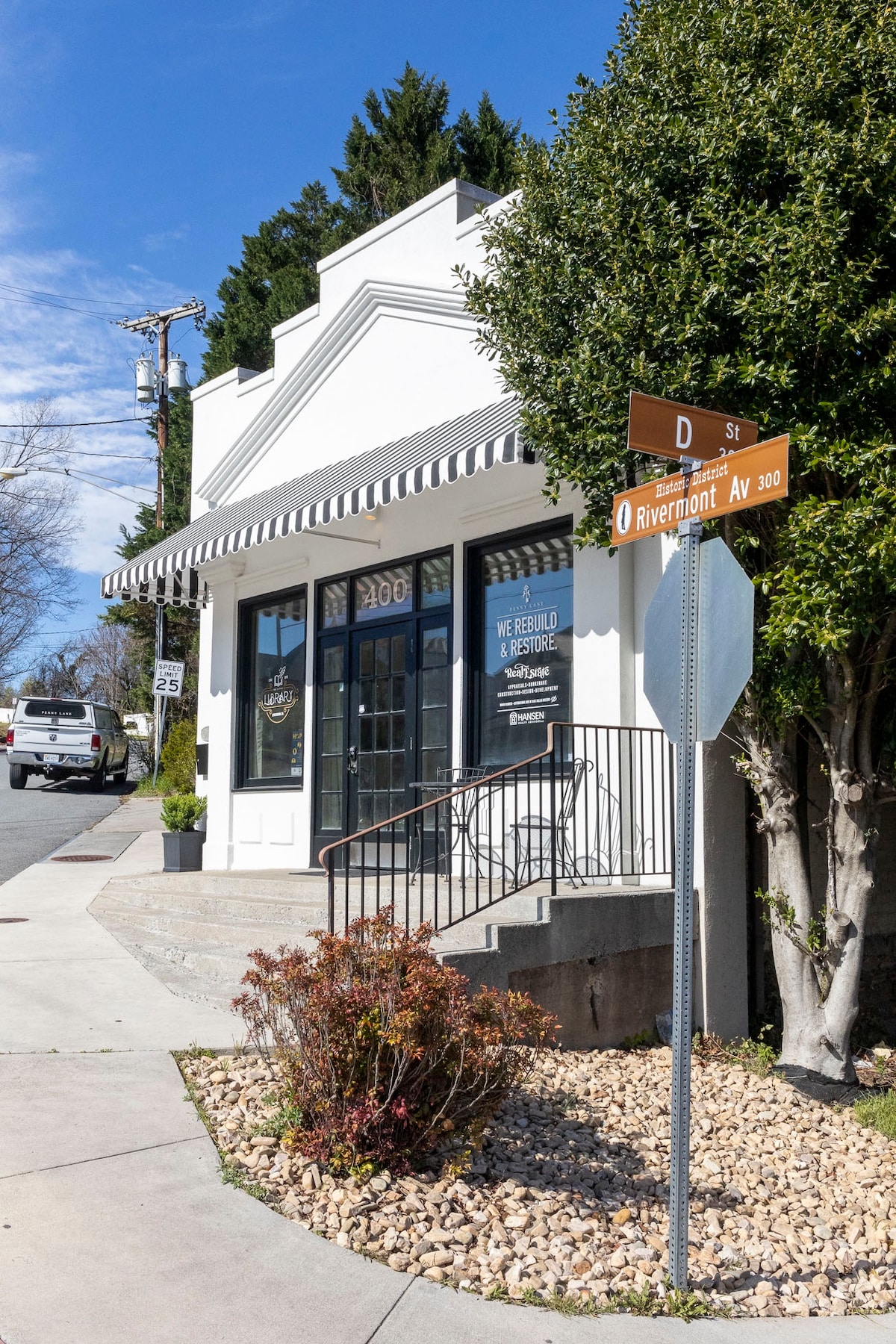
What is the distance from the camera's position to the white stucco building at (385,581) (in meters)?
7.70

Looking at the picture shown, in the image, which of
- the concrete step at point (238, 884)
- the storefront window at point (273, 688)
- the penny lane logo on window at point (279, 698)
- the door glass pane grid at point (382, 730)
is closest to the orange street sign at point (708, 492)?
the concrete step at point (238, 884)

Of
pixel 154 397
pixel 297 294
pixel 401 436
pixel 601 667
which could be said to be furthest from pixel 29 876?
pixel 154 397

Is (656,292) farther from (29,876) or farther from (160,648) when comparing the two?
(160,648)

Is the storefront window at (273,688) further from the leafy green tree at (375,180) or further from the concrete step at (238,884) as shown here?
the leafy green tree at (375,180)

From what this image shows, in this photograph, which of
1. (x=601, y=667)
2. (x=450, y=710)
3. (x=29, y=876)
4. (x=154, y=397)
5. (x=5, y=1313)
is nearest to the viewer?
(x=5, y=1313)

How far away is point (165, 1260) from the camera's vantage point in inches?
137

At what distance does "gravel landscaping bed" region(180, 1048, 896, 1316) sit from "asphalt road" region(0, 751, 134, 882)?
7.85 meters

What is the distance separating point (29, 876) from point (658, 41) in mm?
9420

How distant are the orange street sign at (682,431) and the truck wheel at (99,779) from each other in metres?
22.1

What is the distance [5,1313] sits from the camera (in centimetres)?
312

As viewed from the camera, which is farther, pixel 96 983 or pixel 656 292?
pixel 96 983

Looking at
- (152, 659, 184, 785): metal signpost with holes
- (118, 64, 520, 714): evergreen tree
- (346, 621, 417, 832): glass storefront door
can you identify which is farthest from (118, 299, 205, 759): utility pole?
(346, 621, 417, 832): glass storefront door

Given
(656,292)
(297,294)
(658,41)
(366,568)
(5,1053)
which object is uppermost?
(297,294)

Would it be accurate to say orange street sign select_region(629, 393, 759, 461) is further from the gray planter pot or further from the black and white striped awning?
the gray planter pot
